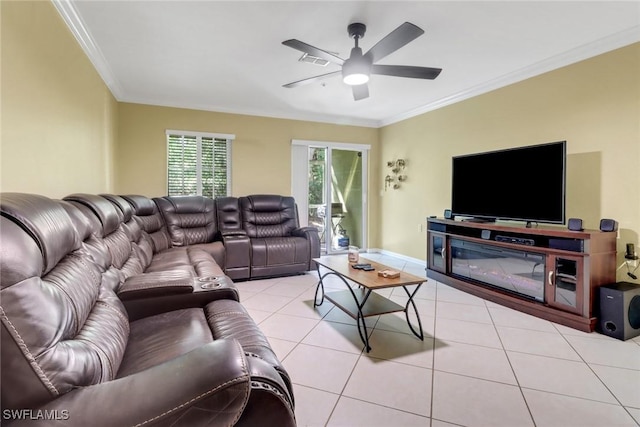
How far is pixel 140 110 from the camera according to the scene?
14.7ft

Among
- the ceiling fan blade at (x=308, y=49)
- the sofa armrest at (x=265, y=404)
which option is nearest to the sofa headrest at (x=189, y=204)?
the ceiling fan blade at (x=308, y=49)

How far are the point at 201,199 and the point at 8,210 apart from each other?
3.59 meters

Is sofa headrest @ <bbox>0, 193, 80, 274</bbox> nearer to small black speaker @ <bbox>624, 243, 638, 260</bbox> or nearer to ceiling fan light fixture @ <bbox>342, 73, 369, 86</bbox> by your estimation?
ceiling fan light fixture @ <bbox>342, 73, 369, 86</bbox>

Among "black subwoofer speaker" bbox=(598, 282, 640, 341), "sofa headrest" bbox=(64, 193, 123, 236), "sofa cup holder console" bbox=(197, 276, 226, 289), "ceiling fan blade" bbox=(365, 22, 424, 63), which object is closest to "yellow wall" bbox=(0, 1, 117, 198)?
"sofa headrest" bbox=(64, 193, 123, 236)

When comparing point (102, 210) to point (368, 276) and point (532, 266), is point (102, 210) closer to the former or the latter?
point (368, 276)

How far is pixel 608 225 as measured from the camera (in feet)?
8.61

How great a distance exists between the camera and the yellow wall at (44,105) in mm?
1627

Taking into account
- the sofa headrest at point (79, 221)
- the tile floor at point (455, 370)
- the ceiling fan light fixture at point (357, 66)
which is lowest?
the tile floor at point (455, 370)

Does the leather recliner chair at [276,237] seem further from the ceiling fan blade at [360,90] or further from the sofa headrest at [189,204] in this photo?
the ceiling fan blade at [360,90]

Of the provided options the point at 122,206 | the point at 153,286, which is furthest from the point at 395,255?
the point at 153,286

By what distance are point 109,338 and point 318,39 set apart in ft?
8.67

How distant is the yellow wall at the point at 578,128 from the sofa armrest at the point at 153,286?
351 centimetres

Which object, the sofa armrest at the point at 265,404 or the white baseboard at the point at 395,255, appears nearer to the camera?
the sofa armrest at the point at 265,404

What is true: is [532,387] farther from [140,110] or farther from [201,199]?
[140,110]
